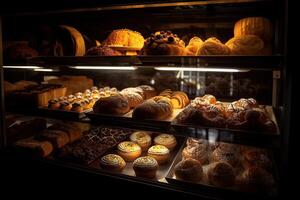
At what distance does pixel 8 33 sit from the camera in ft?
10.6

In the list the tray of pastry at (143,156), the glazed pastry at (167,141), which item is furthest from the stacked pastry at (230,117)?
the glazed pastry at (167,141)

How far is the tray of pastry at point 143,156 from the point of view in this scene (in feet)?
7.11

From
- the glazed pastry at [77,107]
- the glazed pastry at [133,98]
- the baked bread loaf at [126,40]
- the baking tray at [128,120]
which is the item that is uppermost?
the baked bread loaf at [126,40]

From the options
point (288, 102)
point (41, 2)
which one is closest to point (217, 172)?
point (288, 102)

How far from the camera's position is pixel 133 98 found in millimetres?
2441

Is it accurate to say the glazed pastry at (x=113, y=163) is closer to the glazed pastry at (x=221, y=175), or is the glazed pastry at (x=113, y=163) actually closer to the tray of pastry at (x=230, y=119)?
the tray of pastry at (x=230, y=119)

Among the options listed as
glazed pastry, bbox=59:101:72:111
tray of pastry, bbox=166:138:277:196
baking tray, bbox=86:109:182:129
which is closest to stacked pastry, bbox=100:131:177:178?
tray of pastry, bbox=166:138:277:196

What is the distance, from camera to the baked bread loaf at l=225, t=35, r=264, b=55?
185 cm

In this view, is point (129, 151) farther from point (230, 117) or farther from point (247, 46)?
point (247, 46)

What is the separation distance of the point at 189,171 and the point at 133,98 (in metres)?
0.84

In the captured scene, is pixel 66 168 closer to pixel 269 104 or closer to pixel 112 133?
pixel 112 133

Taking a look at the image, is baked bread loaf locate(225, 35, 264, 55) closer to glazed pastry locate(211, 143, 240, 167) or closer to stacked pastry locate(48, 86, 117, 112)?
glazed pastry locate(211, 143, 240, 167)

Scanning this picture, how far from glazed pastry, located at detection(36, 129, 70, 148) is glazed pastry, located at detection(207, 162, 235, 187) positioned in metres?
1.60

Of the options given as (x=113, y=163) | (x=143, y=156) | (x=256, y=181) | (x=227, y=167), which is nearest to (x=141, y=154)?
(x=143, y=156)
